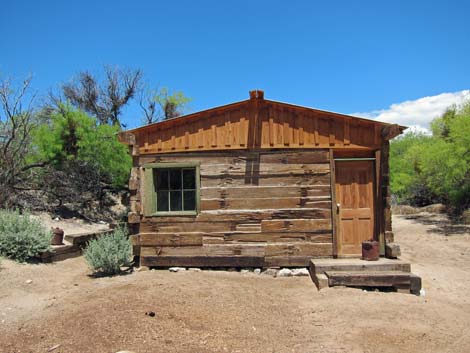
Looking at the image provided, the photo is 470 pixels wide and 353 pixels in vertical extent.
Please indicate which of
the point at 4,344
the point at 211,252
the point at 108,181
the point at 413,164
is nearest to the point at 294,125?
the point at 211,252

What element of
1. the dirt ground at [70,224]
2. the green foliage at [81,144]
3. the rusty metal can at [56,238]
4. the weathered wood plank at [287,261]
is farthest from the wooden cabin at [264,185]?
the green foliage at [81,144]

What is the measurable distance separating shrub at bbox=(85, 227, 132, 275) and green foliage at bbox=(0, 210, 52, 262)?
5.23 feet

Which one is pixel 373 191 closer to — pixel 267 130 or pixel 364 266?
pixel 364 266

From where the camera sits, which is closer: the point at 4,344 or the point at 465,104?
the point at 4,344

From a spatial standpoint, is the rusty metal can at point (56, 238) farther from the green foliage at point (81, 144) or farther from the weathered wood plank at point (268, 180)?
the green foliage at point (81, 144)

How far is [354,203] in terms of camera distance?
26.2 ft

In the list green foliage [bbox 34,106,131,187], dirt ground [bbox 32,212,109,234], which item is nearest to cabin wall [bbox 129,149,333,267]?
dirt ground [bbox 32,212,109,234]

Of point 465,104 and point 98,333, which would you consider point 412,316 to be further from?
point 465,104

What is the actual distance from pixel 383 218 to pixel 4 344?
665 centimetres

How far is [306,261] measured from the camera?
7816 mm

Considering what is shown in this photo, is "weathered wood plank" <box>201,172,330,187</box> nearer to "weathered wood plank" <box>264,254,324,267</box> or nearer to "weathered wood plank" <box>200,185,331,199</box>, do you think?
"weathered wood plank" <box>200,185,331,199</box>

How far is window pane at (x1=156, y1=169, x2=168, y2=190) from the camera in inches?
323

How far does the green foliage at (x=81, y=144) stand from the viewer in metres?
15.1

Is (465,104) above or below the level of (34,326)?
above
